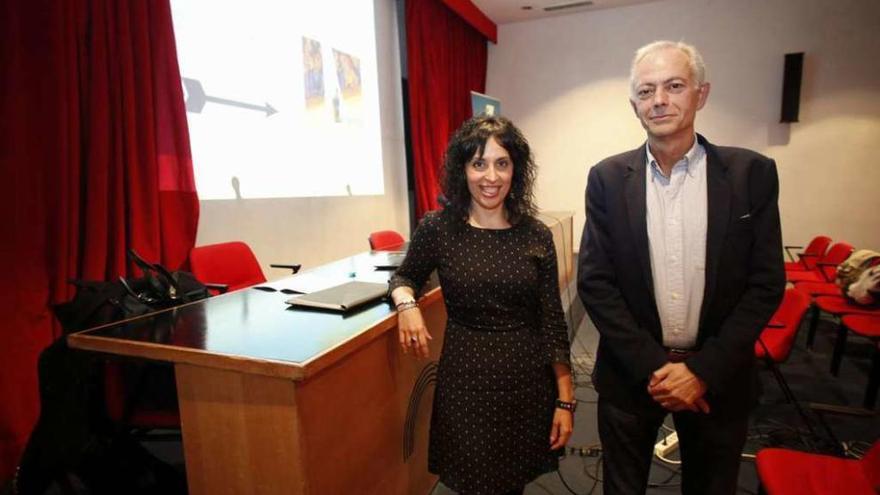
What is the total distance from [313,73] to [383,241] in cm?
126

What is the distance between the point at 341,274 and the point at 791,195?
4.99 meters

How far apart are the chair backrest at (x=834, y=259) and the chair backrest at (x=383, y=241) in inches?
136

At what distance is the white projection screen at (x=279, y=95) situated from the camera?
2.49 metres

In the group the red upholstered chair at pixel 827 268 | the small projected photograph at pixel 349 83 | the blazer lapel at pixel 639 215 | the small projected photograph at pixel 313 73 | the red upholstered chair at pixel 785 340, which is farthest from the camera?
the red upholstered chair at pixel 827 268

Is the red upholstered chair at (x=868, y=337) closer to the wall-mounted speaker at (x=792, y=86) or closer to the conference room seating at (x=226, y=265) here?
the wall-mounted speaker at (x=792, y=86)

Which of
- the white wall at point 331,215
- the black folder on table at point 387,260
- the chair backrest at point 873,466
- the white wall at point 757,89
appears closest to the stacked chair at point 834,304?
the white wall at point 757,89

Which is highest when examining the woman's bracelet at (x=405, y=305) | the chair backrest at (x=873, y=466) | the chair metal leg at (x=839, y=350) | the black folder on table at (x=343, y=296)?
the woman's bracelet at (x=405, y=305)

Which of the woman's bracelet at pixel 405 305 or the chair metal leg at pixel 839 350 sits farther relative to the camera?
the chair metal leg at pixel 839 350

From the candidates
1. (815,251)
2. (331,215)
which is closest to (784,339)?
(331,215)

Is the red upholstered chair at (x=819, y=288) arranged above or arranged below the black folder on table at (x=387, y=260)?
below

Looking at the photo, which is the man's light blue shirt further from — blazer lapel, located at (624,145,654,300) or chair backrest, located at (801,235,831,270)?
chair backrest, located at (801,235,831,270)

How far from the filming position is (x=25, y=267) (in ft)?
5.78

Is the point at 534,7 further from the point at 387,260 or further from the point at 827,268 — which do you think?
the point at 387,260

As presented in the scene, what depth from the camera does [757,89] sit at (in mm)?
4750
